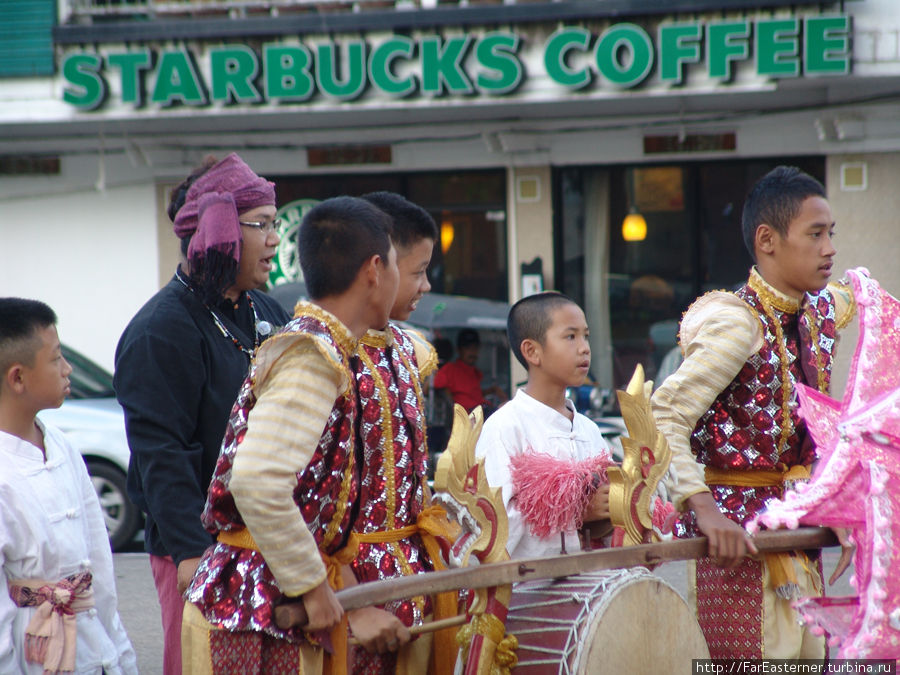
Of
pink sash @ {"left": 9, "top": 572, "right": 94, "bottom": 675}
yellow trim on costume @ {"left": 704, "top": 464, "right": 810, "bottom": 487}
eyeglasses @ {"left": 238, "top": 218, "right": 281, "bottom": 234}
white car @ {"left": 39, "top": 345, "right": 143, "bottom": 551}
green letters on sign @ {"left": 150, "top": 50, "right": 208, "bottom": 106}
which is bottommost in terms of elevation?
white car @ {"left": 39, "top": 345, "right": 143, "bottom": 551}

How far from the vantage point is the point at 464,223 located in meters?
12.2

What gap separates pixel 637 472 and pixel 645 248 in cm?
911

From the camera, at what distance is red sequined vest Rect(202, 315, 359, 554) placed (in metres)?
2.55

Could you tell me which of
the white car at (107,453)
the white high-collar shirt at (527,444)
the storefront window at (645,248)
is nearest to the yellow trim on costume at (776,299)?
the white high-collar shirt at (527,444)

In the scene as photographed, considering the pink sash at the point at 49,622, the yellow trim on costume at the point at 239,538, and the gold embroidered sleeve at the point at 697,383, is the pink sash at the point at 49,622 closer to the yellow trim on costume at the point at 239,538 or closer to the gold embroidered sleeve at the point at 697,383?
the yellow trim on costume at the point at 239,538

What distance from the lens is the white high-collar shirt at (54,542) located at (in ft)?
10.3

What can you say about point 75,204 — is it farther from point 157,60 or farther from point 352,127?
point 352,127

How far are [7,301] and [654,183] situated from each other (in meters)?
9.23

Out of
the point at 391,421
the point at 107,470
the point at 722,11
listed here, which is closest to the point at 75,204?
the point at 107,470

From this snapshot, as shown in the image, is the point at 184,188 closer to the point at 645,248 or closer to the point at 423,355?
the point at 423,355

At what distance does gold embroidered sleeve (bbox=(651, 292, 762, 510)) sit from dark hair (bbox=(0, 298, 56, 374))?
1.90 m

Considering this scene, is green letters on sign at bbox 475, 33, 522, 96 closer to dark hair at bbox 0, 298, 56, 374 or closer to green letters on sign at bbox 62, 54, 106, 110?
green letters on sign at bbox 62, 54, 106, 110

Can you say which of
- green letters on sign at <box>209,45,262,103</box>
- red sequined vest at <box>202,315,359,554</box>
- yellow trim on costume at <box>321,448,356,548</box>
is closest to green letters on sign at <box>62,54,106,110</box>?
green letters on sign at <box>209,45,262,103</box>

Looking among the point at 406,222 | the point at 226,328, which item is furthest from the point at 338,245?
the point at 226,328
